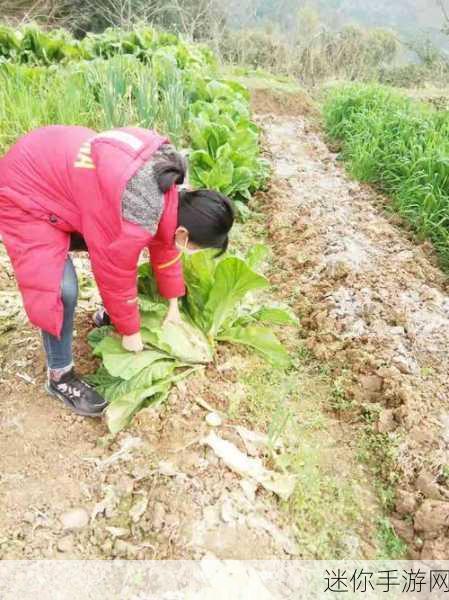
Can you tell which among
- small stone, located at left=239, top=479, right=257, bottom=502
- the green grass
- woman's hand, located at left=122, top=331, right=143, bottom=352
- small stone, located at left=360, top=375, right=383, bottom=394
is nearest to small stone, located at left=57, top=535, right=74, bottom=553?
small stone, located at left=239, top=479, right=257, bottom=502

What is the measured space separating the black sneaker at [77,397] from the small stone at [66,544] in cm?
53

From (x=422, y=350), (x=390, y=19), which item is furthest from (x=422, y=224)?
(x=390, y=19)

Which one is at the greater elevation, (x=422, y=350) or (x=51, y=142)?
(x=51, y=142)

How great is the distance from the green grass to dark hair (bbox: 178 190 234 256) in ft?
8.10

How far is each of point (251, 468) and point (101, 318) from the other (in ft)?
3.50

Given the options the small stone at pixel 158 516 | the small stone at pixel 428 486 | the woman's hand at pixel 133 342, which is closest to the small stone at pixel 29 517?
the small stone at pixel 158 516

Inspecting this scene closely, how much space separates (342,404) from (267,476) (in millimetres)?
675

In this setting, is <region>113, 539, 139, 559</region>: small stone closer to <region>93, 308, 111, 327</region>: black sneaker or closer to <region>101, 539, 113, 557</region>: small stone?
<region>101, 539, 113, 557</region>: small stone

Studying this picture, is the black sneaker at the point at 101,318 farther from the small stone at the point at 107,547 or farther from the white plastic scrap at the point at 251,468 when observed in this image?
the small stone at the point at 107,547

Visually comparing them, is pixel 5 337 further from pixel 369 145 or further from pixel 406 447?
pixel 369 145

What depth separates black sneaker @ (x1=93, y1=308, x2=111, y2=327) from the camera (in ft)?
8.34

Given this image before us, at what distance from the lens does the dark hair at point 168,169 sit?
168 centimetres

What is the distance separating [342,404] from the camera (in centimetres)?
248

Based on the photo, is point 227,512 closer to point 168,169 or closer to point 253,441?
point 253,441
